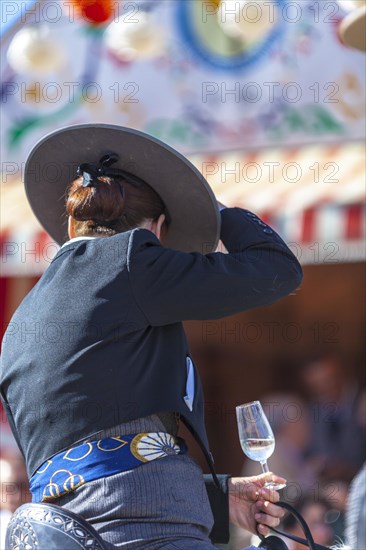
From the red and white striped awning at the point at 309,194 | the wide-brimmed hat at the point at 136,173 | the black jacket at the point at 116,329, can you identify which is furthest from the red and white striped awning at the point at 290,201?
the black jacket at the point at 116,329

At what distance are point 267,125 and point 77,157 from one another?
3.84m

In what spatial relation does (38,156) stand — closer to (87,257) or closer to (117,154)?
(117,154)

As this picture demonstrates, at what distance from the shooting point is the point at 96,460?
205 centimetres

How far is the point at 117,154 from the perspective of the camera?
2.48m

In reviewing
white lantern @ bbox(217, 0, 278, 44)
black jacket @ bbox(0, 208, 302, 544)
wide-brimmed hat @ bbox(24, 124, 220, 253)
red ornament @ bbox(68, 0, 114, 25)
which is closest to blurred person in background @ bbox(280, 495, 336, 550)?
wide-brimmed hat @ bbox(24, 124, 220, 253)

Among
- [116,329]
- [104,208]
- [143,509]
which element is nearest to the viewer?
[143,509]

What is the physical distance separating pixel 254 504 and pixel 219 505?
0.09 m

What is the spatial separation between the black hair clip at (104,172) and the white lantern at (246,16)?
3257 mm

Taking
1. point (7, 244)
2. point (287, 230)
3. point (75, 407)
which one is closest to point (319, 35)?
point (287, 230)

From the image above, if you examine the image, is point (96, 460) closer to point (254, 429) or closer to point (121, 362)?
point (121, 362)

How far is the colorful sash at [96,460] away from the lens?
205cm

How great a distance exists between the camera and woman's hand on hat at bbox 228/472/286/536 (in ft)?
7.86

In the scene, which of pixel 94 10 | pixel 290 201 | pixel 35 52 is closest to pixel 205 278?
pixel 290 201

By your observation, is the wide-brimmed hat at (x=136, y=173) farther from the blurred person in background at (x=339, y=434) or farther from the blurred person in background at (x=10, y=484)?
the blurred person in background at (x=339, y=434)
